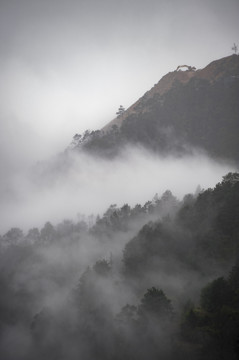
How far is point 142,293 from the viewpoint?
4941 cm

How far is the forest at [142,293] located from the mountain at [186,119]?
4295 centimetres

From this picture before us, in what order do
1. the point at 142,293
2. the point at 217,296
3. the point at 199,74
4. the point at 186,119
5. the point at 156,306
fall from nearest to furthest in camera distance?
the point at 217,296 → the point at 156,306 → the point at 142,293 → the point at 186,119 → the point at 199,74

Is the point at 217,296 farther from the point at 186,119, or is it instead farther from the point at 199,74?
the point at 199,74

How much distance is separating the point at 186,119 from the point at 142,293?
84335 mm

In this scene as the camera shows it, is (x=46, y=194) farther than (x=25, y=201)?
No

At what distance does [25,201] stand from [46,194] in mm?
18629

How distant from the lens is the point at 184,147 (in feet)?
369

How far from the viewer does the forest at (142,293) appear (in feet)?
110

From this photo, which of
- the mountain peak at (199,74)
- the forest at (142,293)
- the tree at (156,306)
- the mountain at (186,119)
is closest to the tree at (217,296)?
the forest at (142,293)

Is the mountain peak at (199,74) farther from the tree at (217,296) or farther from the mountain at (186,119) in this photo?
the tree at (217,296)

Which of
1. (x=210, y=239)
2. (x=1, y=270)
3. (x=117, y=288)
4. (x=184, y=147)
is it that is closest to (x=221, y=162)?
(x=184, y=147)

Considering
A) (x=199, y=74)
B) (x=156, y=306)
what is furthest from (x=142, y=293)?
(x=199, y=74)

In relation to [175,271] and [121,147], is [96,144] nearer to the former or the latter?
[121,147]

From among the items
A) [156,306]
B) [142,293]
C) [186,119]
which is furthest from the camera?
[186,119]
